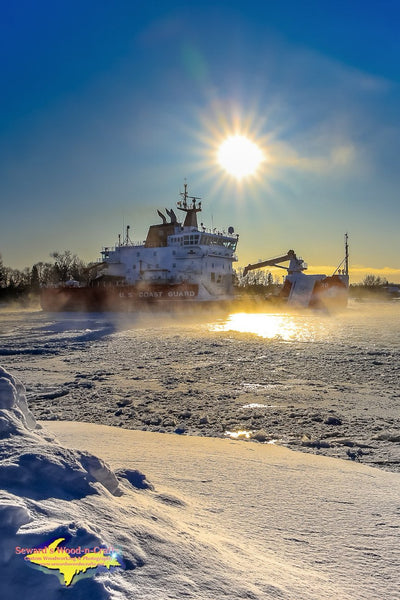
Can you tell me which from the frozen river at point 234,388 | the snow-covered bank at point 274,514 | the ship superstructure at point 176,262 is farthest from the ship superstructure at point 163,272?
the snow-covered bank at point 274,514

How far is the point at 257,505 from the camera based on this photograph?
2.57 meters

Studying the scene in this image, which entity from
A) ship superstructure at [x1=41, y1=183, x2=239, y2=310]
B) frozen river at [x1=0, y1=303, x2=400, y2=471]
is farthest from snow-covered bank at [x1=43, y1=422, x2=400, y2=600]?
ship superstructure at [x1=41, y1=183, x2=239, y2=310]

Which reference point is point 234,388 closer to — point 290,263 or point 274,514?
point 274,514

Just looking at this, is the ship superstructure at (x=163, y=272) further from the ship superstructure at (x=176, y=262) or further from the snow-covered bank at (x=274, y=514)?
the snow-covered bank at (x=274, y=514)

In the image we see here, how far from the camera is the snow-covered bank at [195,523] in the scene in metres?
1.41

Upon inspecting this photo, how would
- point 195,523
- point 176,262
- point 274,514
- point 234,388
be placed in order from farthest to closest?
point 176,262, point 234,388, point 274,514, point 195,523

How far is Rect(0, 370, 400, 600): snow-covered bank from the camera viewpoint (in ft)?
4.63

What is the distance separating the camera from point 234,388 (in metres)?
6.96

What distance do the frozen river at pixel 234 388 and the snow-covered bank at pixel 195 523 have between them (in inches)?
46.0

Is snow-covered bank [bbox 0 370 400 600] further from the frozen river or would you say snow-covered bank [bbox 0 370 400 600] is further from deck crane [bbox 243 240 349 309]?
deck crane [bbox 243 240 349 309]

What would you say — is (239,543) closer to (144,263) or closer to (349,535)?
(349,535)

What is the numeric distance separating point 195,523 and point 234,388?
4.85 metres

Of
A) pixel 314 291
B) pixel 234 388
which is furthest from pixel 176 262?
pixel 234 388

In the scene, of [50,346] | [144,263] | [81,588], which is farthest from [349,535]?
[144,263]
